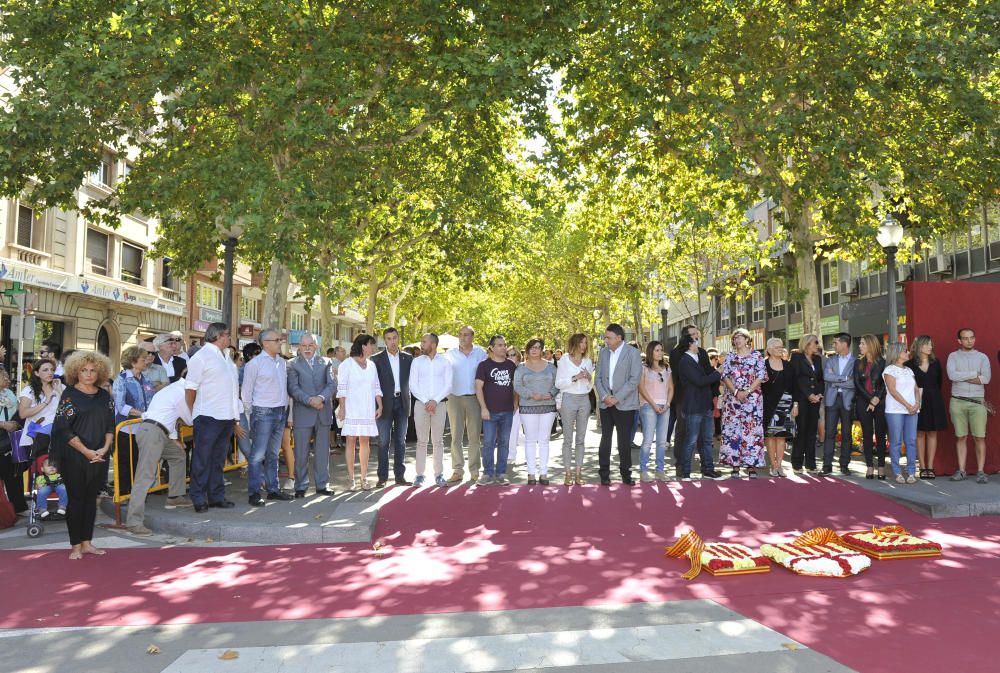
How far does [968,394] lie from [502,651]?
9040 mm

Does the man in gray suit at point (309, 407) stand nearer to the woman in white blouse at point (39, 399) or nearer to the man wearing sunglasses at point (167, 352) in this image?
the man wearing sunglasses at point (167, 352)

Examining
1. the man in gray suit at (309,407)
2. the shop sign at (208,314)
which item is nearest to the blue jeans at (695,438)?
the man in gray suit at (309,407)

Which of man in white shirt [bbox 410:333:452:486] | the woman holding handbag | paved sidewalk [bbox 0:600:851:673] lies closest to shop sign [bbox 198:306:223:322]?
man in white shirt [bbox 410:333:452:486]

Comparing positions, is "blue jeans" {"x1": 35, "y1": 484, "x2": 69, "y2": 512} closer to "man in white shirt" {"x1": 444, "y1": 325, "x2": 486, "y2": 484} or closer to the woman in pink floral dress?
"man in white shirt" {"x1": 444, "y1": 325, "x2": 486, "y2": 484}

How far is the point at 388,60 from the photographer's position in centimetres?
1437

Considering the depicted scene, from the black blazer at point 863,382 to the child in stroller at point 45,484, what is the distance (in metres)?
10.1

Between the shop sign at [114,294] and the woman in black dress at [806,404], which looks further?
the shop sign at [114,294]

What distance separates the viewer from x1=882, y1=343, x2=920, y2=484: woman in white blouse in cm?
1077

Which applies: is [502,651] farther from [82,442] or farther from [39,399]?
[39,399]

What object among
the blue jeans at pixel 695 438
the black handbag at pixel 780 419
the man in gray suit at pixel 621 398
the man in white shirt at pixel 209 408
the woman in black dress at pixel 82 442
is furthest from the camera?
the black handbag at pixel 780 419

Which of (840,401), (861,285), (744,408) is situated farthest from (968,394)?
(861,285)

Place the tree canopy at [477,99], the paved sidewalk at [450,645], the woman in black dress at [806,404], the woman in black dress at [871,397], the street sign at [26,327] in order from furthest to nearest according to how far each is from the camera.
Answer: the street sign at [26,327] → the tree canopy at [477,99] → the woman in black dress at [806,404] → the woman in black dress at [871,397] → the paved sidewalk at [450,645]

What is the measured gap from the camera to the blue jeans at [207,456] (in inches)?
352

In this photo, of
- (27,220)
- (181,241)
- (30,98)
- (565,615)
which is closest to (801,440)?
(565,615)
